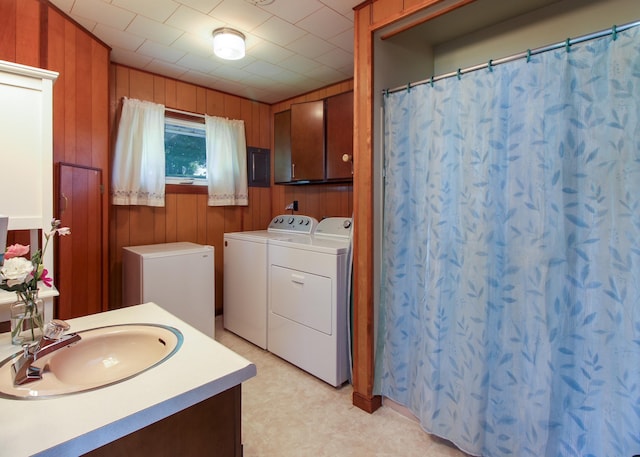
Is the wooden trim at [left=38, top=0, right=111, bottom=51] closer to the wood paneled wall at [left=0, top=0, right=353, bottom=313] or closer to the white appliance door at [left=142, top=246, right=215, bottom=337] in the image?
the wood paneled wall at [left=0, top=0, right=353, bottom=313]

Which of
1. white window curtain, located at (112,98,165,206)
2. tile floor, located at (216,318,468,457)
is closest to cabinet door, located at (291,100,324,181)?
white window curtain, located at (112,98,165,206)

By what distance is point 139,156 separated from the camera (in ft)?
9.34

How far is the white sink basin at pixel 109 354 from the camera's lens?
0.93 m

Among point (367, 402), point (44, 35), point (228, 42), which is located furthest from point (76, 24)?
point (367, 402)

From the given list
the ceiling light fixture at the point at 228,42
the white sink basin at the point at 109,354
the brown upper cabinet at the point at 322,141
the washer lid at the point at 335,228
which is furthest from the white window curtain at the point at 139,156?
the white sink basin at the point at 109,354

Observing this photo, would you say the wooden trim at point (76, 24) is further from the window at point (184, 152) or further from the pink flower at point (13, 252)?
the pink flower at point (13, 252)

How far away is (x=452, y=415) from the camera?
166cm

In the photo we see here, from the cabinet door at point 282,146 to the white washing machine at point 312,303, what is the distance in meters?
0.93

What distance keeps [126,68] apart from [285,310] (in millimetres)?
2391

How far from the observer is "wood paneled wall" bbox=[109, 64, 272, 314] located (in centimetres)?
283

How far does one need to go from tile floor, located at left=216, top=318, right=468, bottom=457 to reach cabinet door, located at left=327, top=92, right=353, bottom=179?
157 cm

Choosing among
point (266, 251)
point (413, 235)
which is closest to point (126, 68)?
point (266, 251)

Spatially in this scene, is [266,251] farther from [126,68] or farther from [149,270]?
[126,68]

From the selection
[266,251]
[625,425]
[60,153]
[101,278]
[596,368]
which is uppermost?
[60,153]
